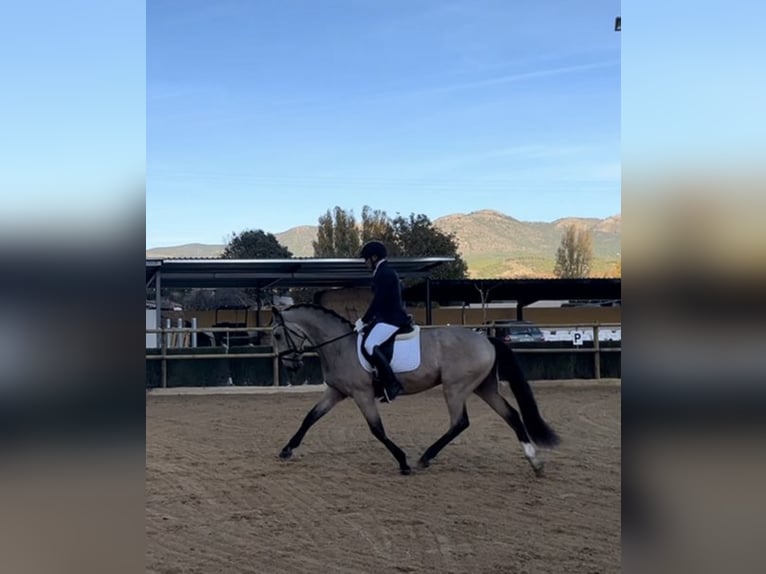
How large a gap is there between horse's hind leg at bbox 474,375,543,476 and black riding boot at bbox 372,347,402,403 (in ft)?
2.72

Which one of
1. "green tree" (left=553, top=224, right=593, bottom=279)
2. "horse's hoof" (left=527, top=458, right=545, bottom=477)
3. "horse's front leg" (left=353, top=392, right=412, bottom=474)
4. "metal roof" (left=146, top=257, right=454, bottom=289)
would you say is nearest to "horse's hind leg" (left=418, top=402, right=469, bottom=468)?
"horse's front leg" (left=353, top=392, right=412, bottom=474)

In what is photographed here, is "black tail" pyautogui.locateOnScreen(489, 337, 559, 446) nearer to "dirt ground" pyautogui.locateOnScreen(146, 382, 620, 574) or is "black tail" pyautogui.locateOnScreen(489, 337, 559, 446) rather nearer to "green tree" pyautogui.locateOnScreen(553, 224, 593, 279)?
"dirt ground" pyautogui.locateOnScreen(146, 382, 620, 574)

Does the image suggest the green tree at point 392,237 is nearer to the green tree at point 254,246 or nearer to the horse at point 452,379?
the green tree at point 254,246

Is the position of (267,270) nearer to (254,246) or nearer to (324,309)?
(324,309)

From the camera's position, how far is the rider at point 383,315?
7113 millimetres

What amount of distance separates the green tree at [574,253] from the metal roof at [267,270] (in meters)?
33.5

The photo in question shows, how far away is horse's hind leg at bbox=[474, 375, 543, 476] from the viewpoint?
6863mm

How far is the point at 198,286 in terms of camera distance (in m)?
24.6

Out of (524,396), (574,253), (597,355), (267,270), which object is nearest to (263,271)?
(267,270)

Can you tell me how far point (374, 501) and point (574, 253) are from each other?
52875 millimetres

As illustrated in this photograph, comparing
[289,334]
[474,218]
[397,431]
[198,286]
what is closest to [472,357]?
[289,334]

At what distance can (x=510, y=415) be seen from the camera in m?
7.15
